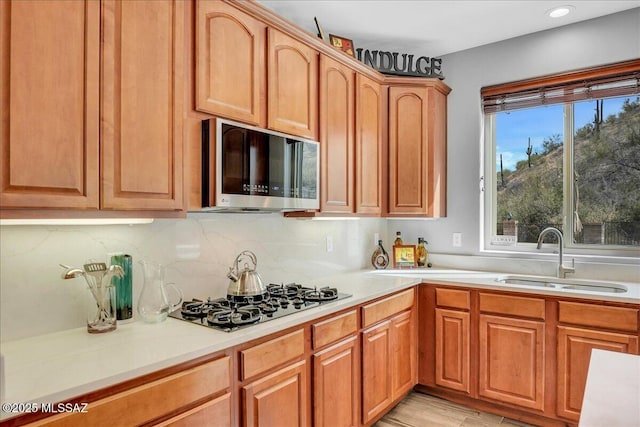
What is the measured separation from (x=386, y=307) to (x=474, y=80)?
2076 mm

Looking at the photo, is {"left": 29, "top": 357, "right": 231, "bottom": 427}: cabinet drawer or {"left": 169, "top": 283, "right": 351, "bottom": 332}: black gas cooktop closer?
{"left": 29, "top": 357, "right": 231, "bottom": 427}: cabinet drawer

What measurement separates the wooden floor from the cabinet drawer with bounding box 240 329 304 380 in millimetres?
1127

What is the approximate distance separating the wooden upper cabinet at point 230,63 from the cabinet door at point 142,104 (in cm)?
12

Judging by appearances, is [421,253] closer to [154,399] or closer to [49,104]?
[154,399]

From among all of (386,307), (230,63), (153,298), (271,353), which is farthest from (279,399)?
(230,63)

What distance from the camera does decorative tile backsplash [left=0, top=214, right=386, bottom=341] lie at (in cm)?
144

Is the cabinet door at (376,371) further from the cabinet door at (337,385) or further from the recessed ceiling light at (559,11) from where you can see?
the recessed ceiling light at (559,11)

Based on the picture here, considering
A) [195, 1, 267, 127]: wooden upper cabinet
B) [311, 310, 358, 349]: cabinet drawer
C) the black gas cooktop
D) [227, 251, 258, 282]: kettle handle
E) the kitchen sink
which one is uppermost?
[195, 1, 267, 127]: wooden upper cabinet

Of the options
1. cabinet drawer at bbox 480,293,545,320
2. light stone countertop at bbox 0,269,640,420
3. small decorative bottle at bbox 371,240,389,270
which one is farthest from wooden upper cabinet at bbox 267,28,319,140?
cabinet drawer at bbox 480,293,545,320

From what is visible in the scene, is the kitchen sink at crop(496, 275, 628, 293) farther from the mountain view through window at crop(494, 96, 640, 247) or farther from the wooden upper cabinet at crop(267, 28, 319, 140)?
the wooden upper cabinet at crop(267, 28, 319, 140)

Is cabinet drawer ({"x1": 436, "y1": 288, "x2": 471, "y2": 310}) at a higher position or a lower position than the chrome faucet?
lower

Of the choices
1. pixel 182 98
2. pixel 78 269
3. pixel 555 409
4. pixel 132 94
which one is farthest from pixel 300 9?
pixel 555 409

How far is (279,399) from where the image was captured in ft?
5.48

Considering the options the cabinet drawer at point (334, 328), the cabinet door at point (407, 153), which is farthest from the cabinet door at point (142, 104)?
the cabinet door at point (407, 153)
